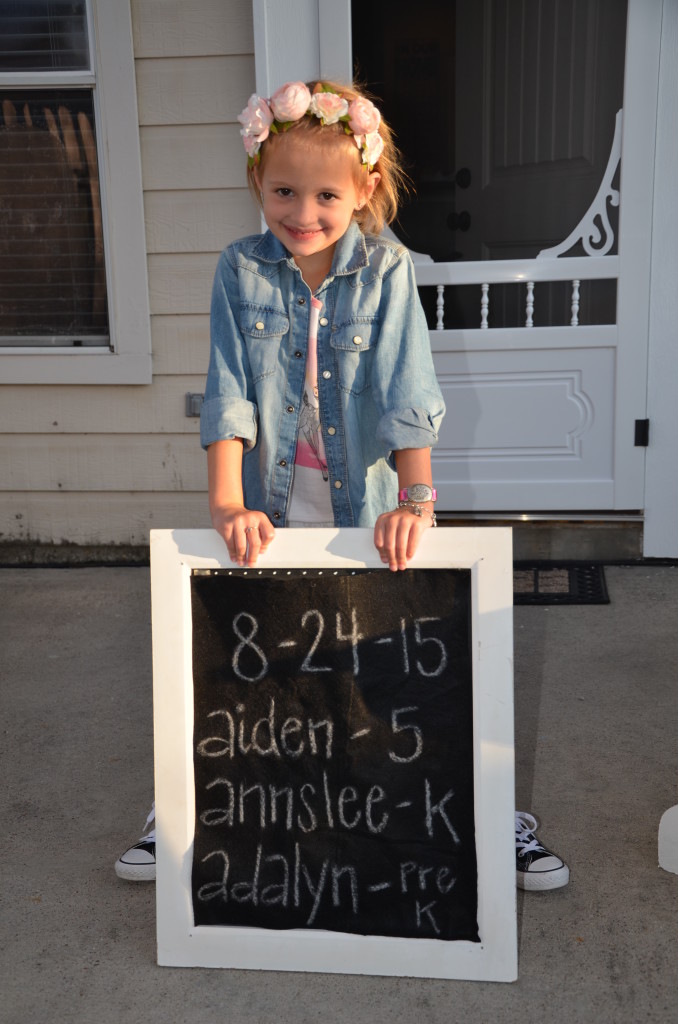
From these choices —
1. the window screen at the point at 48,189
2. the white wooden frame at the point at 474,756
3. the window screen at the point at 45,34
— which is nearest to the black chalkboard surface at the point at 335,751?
the white wooden frame at the point at 474,756

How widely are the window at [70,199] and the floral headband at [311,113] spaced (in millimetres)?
2280

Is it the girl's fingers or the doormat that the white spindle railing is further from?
the girl's fingers

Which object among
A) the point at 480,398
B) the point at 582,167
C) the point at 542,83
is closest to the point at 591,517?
the point at 480,398

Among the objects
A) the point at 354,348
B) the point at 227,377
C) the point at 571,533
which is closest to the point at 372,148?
the point at 354,348

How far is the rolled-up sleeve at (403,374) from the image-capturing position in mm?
1713

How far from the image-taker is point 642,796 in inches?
86.7

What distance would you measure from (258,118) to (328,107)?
0.12 meters

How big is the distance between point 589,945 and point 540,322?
2.65 m

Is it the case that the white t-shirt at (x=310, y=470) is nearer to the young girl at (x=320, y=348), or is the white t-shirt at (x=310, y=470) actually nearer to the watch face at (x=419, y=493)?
the young girl at (x=320, y=348)

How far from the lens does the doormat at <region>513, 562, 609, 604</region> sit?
11.5 ft

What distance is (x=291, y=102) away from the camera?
5.31 ft

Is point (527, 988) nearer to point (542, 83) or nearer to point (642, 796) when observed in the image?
point (642, 796)

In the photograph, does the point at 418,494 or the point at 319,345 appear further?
the point at 319,345

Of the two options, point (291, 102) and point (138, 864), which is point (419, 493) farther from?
point (138, 864)
